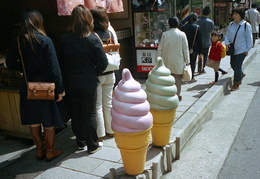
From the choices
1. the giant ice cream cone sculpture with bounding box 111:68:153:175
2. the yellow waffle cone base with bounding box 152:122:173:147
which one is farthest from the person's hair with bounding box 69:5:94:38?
the yellow waffle cone base with bounding box 152:122:173:147

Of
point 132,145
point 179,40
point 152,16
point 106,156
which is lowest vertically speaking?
point 106,156

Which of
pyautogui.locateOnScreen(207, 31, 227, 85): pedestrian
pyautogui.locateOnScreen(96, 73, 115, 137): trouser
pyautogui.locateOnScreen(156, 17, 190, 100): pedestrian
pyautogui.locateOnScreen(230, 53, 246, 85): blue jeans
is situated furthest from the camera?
pyautogui.locateOnScreen(207, 31, 227, 85): pedestrian

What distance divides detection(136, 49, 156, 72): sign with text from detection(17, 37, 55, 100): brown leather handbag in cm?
450

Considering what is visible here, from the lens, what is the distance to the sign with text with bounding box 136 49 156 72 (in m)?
7.48

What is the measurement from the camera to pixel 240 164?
149 inches

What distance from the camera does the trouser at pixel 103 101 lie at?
13.1 ft

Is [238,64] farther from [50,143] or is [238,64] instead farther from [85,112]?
[50,143]

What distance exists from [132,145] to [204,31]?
608cm

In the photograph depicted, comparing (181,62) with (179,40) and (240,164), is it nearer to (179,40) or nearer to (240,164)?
(179,40)

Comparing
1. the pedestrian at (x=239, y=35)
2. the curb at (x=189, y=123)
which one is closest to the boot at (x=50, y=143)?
the curb at (x=189, y=123)

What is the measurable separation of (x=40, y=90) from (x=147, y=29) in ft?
16.0

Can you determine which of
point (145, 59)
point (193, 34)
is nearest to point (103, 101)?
point (145, 59)

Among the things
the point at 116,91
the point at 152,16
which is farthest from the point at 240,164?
the point at 152,16

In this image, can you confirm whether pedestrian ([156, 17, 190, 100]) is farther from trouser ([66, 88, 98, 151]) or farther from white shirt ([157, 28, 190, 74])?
trouser ([66, 88, 98, 151])
